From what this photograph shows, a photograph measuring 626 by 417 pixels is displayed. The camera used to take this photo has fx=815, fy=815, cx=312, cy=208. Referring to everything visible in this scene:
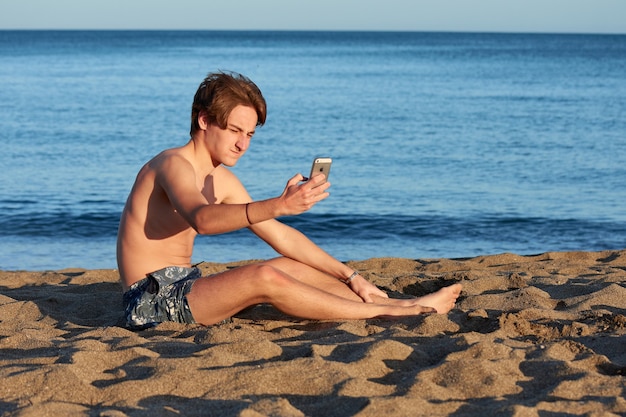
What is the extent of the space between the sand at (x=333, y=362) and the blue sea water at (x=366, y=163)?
4581mm

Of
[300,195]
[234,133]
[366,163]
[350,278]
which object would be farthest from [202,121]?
[366,163]

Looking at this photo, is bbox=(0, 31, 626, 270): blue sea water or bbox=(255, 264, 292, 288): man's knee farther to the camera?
bbox=(0, 31, 626, 270): blue sea water

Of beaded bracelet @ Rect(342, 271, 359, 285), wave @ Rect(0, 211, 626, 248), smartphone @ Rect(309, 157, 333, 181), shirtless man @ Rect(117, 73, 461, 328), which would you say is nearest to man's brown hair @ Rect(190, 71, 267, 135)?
shirtless man @ Rect(117, 73, 461, 328)

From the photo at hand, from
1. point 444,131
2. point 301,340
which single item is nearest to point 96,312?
point 301,340

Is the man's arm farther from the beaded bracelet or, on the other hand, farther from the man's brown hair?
the beaded bracelet

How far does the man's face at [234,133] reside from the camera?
4.52 m

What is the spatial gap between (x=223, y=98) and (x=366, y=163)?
37.3 feet

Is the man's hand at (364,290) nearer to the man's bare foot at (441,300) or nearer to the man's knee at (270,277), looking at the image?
the man's bare foot at (441,300)

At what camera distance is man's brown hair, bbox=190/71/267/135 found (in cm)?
448

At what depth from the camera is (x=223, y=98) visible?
4.47m

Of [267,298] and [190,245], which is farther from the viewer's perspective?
[190,245]

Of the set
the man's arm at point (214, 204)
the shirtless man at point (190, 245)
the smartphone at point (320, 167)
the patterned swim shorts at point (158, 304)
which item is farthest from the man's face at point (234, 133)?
the patterned swim shorts at point (158, 304)

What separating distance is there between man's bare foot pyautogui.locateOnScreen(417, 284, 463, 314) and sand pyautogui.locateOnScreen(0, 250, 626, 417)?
0.09m

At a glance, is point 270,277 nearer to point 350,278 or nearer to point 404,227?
point 350,278
